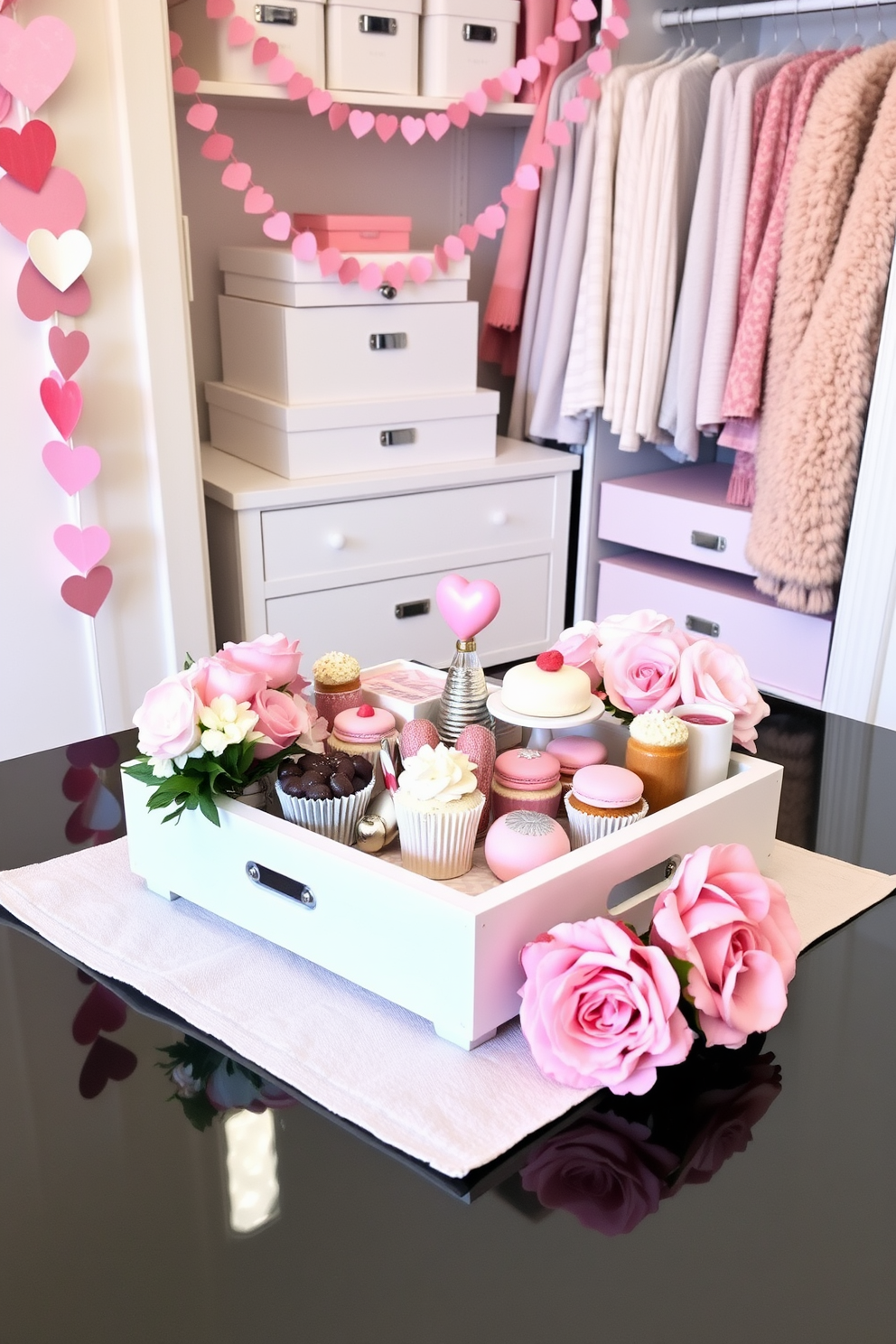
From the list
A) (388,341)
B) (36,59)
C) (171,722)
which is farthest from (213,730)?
(388,341)

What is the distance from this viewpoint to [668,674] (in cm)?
105

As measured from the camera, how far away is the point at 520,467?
2.73 metres

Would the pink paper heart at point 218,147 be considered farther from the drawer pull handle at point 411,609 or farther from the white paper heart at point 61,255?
the drawer pull handle at point 411,609

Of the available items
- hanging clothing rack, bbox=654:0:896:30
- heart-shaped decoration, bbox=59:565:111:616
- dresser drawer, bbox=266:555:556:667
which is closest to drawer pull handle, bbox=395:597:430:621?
dresser drawer, bbox=266:555:556:667

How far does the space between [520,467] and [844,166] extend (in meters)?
0.90

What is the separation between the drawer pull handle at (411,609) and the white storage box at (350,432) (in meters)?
0.30

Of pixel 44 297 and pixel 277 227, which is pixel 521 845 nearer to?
pixel 44 297

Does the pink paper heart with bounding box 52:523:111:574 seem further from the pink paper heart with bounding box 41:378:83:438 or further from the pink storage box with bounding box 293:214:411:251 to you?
the pink storage box with bounding box 293:214:411:251

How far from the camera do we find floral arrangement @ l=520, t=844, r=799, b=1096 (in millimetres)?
745

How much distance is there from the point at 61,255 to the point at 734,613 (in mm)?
1496

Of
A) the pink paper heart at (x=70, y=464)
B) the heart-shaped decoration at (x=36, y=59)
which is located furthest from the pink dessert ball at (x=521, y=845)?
the heart-shaped decoration at (x=36, y=59)

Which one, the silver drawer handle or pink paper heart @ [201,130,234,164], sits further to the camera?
the silver drawer handle

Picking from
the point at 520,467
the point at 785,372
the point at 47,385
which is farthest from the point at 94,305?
the point at 785,372

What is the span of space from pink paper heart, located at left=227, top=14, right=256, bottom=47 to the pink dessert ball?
1915 millimetres
